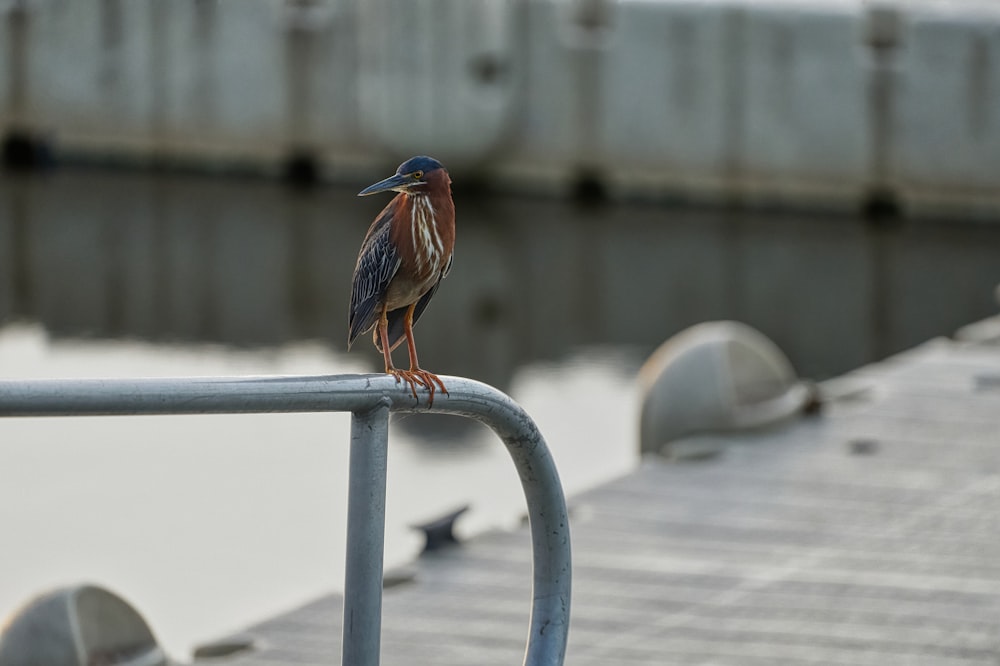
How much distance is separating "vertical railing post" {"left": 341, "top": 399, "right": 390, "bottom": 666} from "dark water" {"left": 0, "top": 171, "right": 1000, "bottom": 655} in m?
4.73

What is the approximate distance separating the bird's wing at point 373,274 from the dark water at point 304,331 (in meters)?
4.07

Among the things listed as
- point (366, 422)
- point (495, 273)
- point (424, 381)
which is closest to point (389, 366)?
point (424, 381)

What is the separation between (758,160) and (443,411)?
71.1 feet

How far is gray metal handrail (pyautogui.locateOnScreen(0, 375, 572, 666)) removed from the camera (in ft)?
7.56

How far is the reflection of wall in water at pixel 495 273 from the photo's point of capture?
1712cm

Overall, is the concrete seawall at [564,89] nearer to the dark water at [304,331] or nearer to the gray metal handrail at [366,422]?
the dark water at [304,331]

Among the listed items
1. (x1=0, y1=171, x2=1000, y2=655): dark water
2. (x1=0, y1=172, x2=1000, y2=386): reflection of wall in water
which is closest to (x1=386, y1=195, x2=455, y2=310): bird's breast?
(x1=0, y1=171, x2=1000, y2=655): dark water

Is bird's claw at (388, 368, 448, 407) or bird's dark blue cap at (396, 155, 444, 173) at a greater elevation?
bird's dark blue cap at (396, 155, 444, 173)

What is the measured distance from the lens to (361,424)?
8.81 ft

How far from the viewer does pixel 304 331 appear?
16.7 metres

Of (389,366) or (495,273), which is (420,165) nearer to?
(389,366)

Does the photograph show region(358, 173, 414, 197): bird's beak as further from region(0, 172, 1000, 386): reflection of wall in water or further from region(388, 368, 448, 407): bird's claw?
region(0, 172, 1000, 386): reflection of wall in water

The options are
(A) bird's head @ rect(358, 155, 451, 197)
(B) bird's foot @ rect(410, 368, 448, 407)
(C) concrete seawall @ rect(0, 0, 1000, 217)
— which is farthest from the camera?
(C) concrete seawall @ rect(0, 0, 1000, 217)

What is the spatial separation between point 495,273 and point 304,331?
3.63 meters
